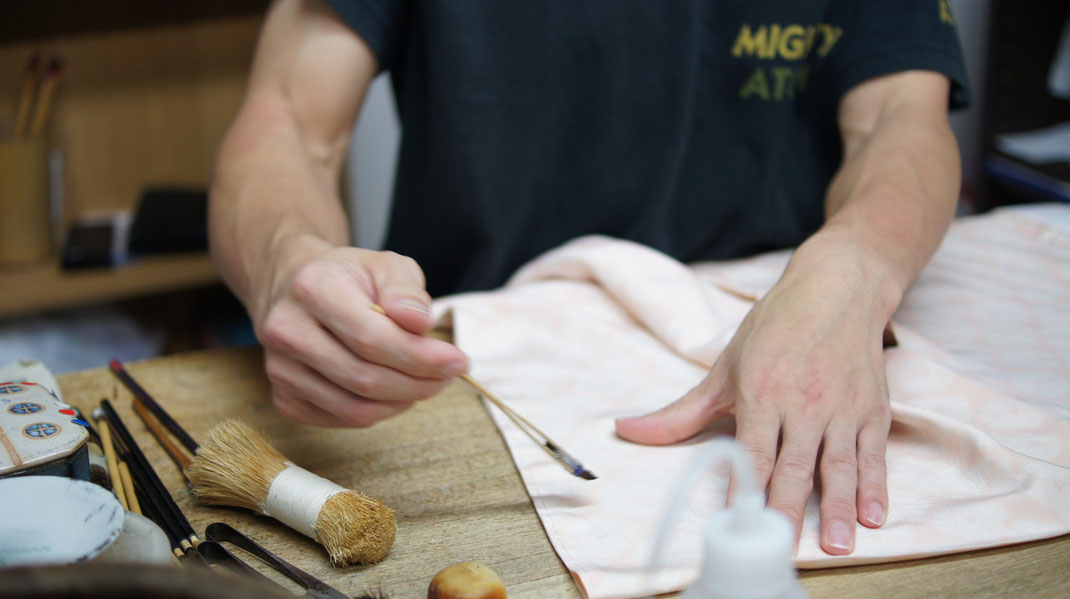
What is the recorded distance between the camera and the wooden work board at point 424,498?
1.65 feet

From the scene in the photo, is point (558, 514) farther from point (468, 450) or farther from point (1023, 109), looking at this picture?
point (1023, 109)

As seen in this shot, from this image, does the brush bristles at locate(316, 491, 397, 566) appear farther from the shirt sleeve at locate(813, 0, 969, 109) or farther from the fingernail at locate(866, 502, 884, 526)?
the shirt sleeve at locate(813, 0, 969, 109)

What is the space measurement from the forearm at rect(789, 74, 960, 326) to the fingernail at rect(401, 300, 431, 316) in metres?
0.32

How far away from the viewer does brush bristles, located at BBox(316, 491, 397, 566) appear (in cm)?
51

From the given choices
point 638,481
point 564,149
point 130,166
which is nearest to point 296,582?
point 638,481

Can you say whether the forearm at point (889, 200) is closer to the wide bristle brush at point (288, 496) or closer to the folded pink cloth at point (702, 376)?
the folded pink cloth at point (702, 376)

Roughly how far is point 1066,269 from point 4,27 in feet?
6.04

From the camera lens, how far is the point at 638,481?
0.60m

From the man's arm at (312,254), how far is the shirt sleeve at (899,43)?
54 cm

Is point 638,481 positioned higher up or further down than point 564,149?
further down

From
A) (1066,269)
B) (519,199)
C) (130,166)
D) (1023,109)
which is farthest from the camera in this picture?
(1023,109)

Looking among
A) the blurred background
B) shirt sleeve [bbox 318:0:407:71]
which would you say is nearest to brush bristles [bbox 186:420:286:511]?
shirt sleeve [bbox 318:0:407:71]

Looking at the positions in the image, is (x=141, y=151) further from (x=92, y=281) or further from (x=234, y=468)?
(x=234, y=468)

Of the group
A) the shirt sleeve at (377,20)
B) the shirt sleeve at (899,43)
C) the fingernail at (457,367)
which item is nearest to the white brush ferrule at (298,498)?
the fingernail at (457,367)
